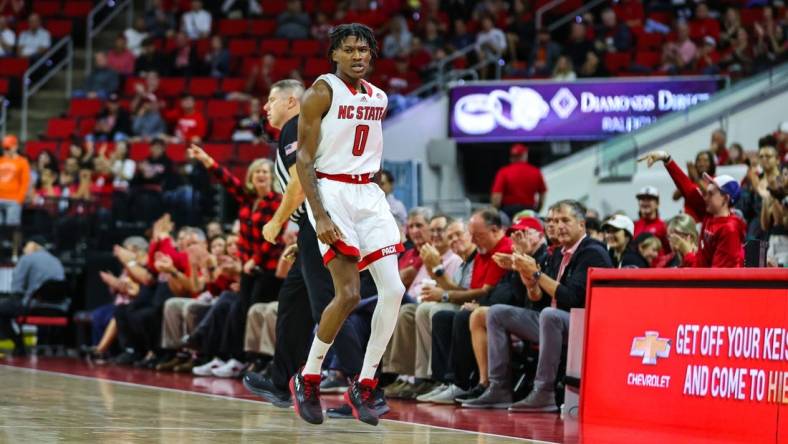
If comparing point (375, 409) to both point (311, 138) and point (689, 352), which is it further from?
point (689, 352)

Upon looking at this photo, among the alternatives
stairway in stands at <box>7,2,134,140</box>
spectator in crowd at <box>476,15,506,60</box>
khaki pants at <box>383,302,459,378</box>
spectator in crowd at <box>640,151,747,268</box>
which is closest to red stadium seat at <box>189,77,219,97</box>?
stairway in stands at <box>7,2,134,140</box>

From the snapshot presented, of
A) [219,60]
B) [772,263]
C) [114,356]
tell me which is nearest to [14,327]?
[114,356]

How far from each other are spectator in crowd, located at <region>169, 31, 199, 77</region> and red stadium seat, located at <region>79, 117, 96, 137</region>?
69.0 inches

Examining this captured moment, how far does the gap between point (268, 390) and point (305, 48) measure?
14686 mm

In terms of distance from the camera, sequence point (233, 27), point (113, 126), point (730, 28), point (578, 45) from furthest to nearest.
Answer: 1. point (233, 27)
2. point (113, 126)
3. point (578, 45)
4. point (730, 28)

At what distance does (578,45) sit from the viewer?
1933 centimetres

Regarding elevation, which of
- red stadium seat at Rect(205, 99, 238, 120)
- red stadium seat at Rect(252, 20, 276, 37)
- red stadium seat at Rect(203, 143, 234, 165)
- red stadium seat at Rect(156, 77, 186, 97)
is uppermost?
red stadium seat at Rect(252, 20, 276, 37)

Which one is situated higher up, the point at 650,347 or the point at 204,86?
the point at 204,86

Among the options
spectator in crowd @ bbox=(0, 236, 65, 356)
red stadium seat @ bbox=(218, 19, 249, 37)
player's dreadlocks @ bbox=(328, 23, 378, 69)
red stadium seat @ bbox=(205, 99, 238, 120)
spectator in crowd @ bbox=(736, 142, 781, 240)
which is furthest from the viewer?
red stadium seat @ bbox=(218, 19, 249, 37)

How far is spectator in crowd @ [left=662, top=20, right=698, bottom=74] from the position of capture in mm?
17891

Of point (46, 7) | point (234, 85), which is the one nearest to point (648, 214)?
point (234, 85)

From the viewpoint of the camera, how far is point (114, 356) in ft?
48.1

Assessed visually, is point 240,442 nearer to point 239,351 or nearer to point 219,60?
point 239,351

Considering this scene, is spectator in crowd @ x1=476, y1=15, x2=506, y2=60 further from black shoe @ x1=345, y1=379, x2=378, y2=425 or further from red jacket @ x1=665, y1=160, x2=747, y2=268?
black shoe @ x1=345, y1=379, x2=378, y2=425
